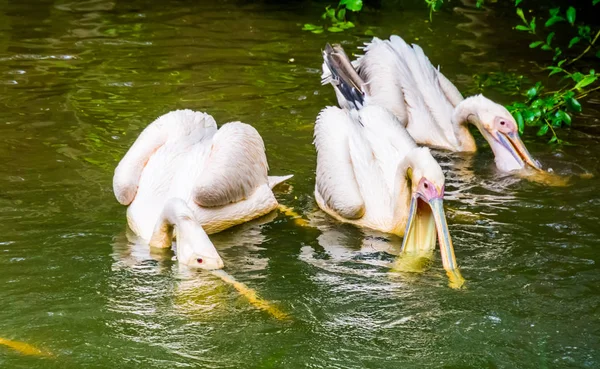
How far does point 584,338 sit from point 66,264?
2559 millimetres

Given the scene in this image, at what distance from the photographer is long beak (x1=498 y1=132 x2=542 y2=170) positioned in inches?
261

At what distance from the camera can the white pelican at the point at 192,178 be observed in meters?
5.49

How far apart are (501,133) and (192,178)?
230 cm

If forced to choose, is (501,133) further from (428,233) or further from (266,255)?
(266,255)

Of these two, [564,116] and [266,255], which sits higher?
[564,116]

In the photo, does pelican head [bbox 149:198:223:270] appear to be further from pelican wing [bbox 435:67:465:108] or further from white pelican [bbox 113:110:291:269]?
pelican wing [bbox 435:67:465:108]

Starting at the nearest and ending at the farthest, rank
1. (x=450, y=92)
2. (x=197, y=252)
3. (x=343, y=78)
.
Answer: (x=197, y=252) < (x=343, y=78) < (x=450, y=92)

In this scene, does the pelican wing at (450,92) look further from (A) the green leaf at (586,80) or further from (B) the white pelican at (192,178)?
(B) the white pelican at (192,178)

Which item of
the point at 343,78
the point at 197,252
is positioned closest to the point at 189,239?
the point at 197,252

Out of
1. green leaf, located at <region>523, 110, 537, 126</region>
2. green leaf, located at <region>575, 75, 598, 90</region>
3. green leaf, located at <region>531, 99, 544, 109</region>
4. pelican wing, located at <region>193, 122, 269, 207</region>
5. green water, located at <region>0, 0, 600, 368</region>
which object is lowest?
green water, located at <region>0, 0, 600, 368</region>

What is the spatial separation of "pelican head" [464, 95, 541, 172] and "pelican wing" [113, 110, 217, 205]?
75.0 inches

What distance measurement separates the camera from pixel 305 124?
24.3ft

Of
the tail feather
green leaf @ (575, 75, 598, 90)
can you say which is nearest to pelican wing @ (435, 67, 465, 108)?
the tail feather

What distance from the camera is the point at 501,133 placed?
683 centimetres
